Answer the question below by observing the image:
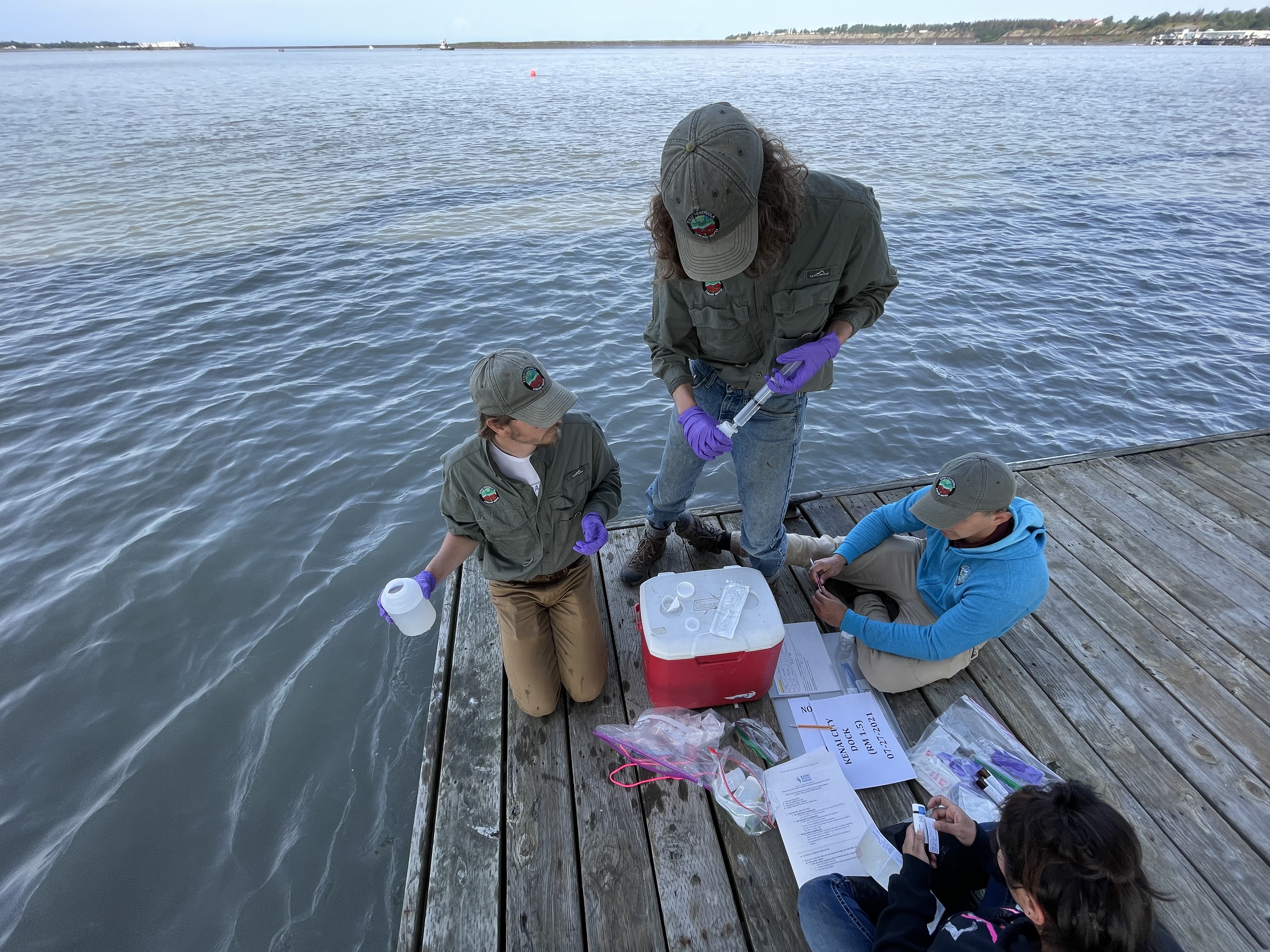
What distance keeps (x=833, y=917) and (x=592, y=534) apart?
1585mm

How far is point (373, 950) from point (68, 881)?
4.71ft

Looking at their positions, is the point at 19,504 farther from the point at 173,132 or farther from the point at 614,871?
the point at 173,132

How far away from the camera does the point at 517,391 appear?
7.86 ft

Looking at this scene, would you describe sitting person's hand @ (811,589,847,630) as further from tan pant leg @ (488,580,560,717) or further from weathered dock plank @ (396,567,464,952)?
weathered dock plank @ (396,567,464,952)

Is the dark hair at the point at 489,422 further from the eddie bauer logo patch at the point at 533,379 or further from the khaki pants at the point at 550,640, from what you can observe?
the khaki pants at the point at 550,640

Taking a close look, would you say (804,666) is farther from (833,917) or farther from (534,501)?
(534,501)

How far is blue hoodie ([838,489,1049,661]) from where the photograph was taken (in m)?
2.55

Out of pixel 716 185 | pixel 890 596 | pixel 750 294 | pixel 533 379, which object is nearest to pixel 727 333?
pixel 750 294

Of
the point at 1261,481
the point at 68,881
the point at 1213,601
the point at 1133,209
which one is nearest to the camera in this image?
the point at 68,881

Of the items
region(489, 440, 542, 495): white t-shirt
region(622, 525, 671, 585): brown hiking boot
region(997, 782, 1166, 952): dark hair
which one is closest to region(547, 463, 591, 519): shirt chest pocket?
region(489, 440, 542, 495): white t-shirt

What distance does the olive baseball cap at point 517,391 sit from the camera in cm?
239

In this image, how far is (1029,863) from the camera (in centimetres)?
151

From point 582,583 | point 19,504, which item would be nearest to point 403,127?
point 19,504

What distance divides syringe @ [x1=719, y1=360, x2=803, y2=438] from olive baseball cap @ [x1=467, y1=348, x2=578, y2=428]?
0.76 m
